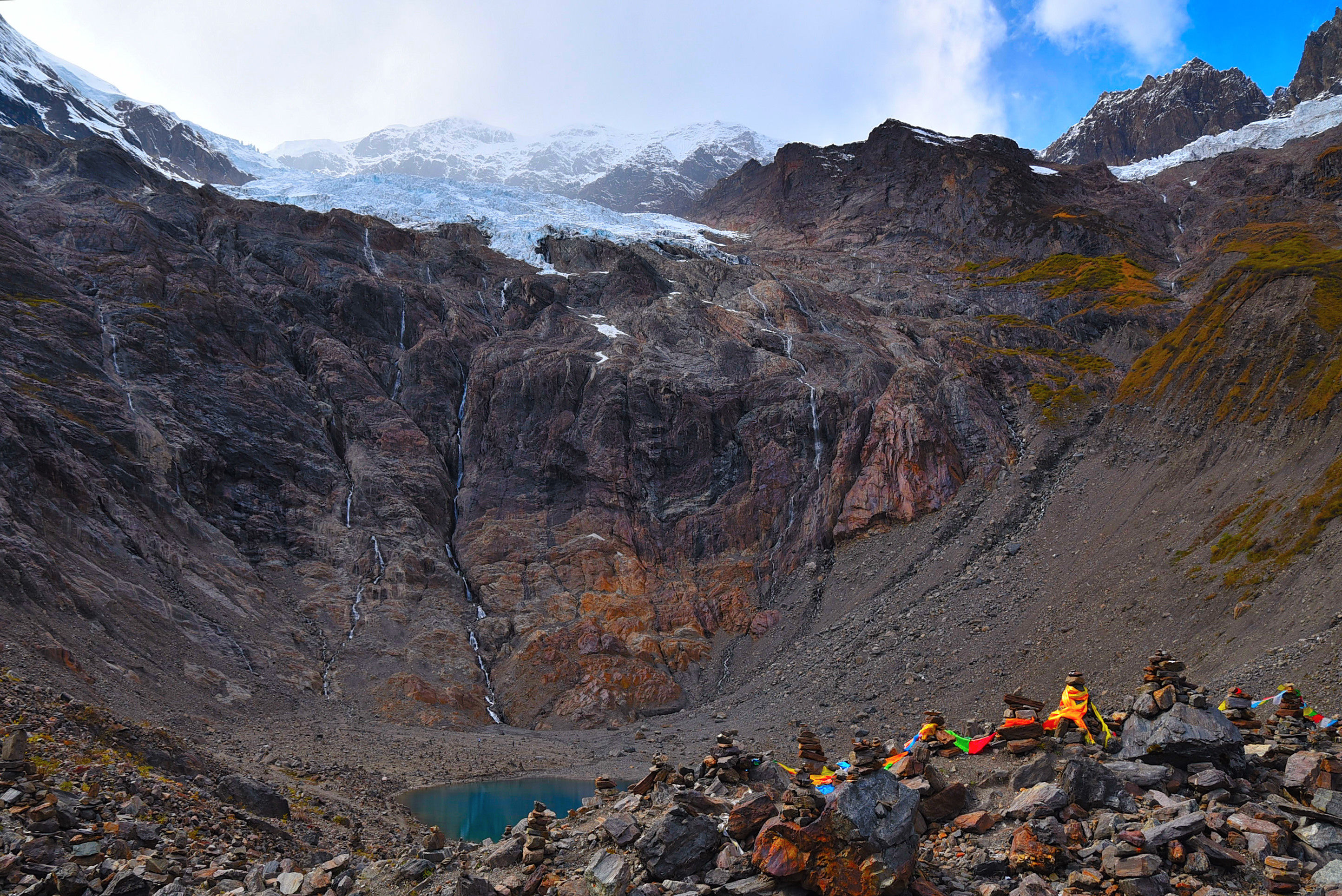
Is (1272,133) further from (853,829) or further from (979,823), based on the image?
(853,829)

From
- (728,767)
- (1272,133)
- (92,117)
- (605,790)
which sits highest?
(92,117)

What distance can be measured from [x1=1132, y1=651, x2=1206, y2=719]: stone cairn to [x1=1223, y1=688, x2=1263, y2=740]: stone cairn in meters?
1.81

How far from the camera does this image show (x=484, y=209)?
476ft

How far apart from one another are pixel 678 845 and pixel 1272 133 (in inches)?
9839

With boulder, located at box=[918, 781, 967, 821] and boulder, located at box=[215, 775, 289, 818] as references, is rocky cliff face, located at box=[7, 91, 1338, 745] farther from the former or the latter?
boulder, located at box=[918, 781, 967, 821]

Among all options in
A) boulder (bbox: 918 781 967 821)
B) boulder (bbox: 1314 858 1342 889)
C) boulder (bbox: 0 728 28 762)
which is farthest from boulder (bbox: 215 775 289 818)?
boulder (bbox: 1314 858 1342 889)

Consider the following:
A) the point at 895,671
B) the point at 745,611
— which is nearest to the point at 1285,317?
the point at 895,671

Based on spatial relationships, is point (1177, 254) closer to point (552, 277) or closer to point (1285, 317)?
point (1285, 317)

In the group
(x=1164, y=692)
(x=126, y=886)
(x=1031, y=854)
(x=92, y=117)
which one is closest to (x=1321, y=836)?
(x=1164, y=692)

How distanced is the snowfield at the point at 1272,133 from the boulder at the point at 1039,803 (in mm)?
200547

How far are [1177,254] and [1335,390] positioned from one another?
312 ft

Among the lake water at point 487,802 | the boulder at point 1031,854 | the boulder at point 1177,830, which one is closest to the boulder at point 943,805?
the boulder at point 1031,854

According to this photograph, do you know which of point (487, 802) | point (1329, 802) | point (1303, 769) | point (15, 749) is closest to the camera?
point (1329, 802)

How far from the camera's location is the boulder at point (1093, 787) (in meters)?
12.7
